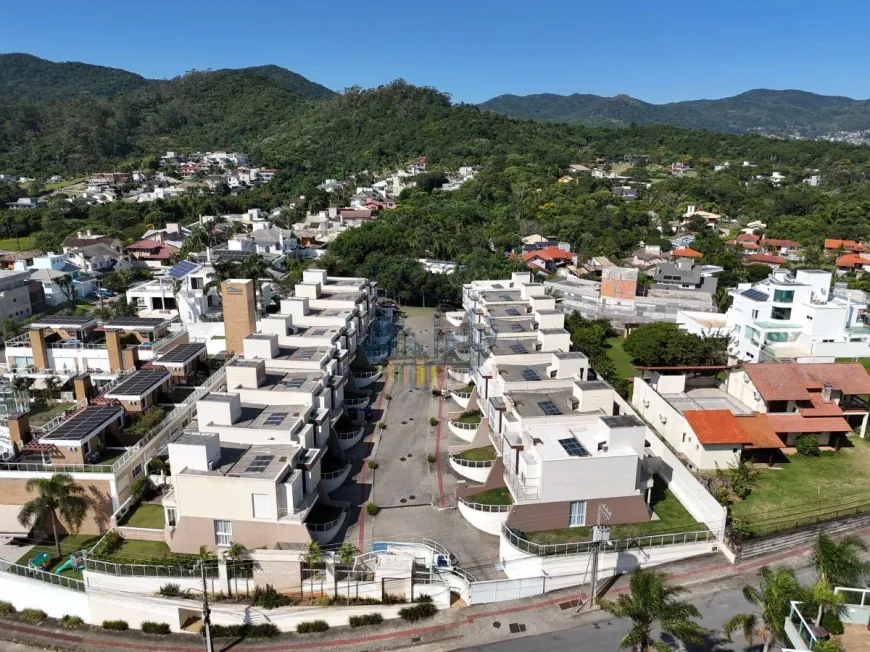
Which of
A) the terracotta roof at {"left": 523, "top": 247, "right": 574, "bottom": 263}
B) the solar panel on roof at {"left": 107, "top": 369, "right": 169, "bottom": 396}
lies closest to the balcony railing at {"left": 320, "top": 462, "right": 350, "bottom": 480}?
the solar panel on roof at {"left": 107, "top": 369, "right": 169, "bottom": 396}

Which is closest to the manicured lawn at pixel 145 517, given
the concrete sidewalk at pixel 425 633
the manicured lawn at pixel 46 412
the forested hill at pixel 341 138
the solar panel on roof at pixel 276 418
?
the concrete sidewalk at pixel 425 633

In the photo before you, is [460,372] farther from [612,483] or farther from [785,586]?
[785,586]

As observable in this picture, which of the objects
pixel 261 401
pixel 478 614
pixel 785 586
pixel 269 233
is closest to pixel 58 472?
pixel 261 401


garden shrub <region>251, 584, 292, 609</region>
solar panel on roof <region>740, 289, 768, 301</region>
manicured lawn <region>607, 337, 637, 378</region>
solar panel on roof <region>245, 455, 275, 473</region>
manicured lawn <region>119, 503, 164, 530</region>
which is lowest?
garden shrub <region>251, 584, 292, 609</region>

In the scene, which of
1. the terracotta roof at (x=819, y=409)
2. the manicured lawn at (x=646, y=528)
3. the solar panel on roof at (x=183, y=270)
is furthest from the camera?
the solar panel on roof at (x=183, y=270)

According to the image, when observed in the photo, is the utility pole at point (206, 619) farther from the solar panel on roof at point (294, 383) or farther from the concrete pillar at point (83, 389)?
the concrete pillar at point (83, 389)

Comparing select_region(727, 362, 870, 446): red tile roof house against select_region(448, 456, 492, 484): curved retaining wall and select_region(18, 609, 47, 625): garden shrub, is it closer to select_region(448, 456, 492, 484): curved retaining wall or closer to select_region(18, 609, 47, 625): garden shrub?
select_region(448, 456, 492, 484): curved retaining wall

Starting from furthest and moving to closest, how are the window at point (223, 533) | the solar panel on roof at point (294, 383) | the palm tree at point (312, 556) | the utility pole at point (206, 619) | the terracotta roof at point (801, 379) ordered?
the terracotta roof at point (801, 379), the solar panel on roof at point (294, 383), the window at point (223, 533), the palm tree at point (312, 556), the utility pole at point (206, 619)
